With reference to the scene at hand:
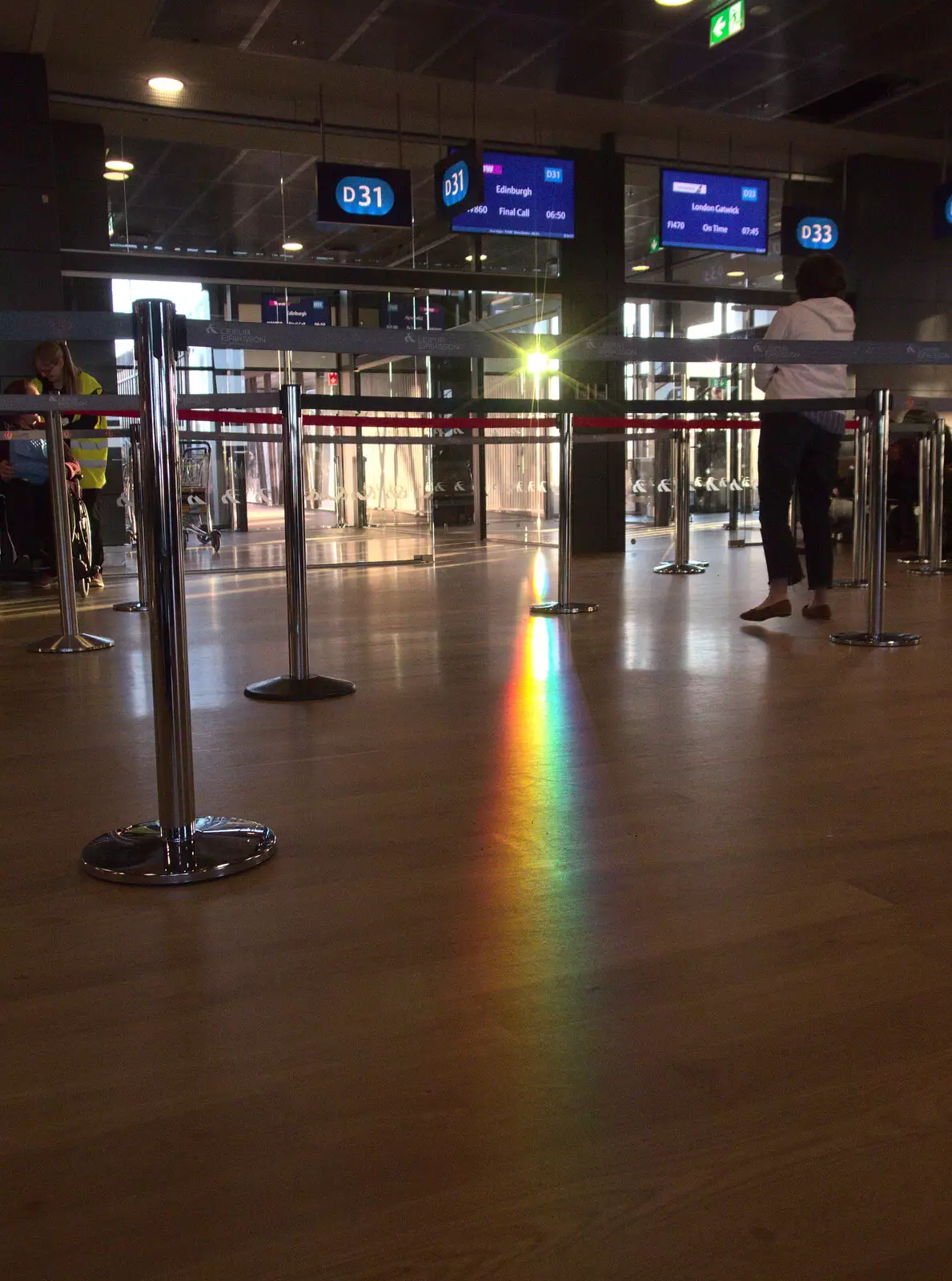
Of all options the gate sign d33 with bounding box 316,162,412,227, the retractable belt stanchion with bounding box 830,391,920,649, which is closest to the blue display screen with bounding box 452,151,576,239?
the gate sign d33 with bounding box 316,162,412,227

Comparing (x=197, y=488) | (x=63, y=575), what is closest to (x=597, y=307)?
(x=197, y=488)

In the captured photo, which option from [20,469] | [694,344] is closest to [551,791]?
[694,344]

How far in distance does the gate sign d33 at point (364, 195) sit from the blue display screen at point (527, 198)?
66 cm

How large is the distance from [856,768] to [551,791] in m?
0.66

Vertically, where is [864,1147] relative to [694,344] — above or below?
below

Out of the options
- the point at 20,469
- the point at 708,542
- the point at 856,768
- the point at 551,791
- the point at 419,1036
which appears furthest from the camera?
the point at 708,542

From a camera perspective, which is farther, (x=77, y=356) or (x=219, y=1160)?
(x=77, y=356)

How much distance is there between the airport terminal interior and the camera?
0.99m

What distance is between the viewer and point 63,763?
2.48 m

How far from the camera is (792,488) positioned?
4.62 meters

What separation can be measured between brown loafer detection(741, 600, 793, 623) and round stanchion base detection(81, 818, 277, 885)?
303 centimetres

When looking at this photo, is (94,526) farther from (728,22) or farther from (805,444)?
(728,22)

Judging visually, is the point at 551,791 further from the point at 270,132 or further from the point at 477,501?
the point at 477,501

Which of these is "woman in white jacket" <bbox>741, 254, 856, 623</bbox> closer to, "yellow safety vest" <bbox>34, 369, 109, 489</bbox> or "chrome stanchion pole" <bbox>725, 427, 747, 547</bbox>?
"yellow safety vest" <bbox>34, 369, 109, 489</bbox>
